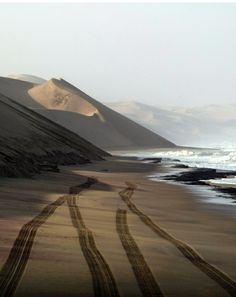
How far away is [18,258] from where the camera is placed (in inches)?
303

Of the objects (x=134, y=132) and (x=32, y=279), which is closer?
(x=32, y=279)

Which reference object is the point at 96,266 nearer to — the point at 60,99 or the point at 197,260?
the point at 197,260

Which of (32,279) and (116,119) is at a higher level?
(116,119)

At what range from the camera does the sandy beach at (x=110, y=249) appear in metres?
6.66

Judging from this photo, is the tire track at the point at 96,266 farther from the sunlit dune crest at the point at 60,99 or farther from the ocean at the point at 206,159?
the sunlit dune crest at the point at 60,99

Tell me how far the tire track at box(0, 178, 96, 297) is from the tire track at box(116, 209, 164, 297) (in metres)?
1.59

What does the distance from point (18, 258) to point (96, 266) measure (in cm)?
117

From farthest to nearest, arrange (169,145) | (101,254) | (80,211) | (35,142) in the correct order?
1. (169,145)
2. (35,142)
3. (80,211)
4. (101,254)

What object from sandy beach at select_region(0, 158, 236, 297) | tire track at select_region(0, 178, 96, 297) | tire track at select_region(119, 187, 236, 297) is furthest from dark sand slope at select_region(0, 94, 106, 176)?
tire track at select_region(0, 178, 96, 297)

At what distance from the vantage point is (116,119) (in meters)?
128

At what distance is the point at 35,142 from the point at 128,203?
78.0 feet

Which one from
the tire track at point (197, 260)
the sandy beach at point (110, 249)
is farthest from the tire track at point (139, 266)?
the tire track at point (197, 260)

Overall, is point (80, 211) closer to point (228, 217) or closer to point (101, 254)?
point (228, 217)

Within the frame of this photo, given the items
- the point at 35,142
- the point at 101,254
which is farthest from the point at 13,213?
the point at 35,142
